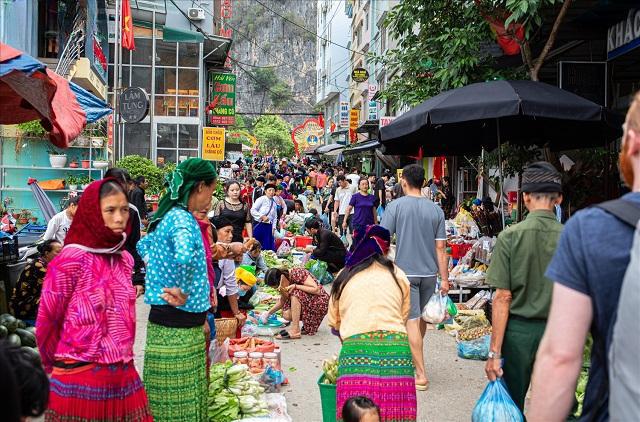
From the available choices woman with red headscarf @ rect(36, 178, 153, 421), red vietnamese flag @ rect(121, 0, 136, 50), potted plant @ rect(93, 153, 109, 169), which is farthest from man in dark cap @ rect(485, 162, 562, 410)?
red vietnamese flag @ rect(121, 0, 136, 50)

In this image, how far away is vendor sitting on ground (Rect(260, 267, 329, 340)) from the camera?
363 inches

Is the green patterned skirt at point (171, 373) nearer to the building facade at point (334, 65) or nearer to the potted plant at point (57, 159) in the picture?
the potted plant at point (57, 159)

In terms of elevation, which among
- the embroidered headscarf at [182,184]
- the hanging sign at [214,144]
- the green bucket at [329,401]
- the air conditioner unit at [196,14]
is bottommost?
the green bucket at [329,401]

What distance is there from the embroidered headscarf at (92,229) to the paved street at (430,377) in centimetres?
281

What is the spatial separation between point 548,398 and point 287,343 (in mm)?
6893

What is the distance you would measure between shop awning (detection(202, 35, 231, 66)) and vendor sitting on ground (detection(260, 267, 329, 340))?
24.0 m

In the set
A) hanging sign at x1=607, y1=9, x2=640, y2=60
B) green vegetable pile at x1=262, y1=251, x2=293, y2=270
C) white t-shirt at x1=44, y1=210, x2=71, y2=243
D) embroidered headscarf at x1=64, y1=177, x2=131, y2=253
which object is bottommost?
green vegetable pile at x1=262, y1=251, x2=293, y2=270

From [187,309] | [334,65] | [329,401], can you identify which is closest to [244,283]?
[329,401]

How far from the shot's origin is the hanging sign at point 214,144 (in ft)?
81.5

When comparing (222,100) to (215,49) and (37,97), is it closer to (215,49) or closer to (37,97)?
(215,49)

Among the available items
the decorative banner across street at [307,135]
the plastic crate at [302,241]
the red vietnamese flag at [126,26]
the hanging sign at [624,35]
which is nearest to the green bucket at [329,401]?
the hanging sign at [624,35]

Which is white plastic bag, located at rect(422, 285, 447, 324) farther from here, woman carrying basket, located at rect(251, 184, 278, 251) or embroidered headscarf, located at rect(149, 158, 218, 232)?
woman carrying basket, located at rect(251, 184, 278, 251)

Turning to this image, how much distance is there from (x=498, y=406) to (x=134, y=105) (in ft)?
49.8

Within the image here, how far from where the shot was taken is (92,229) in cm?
398
